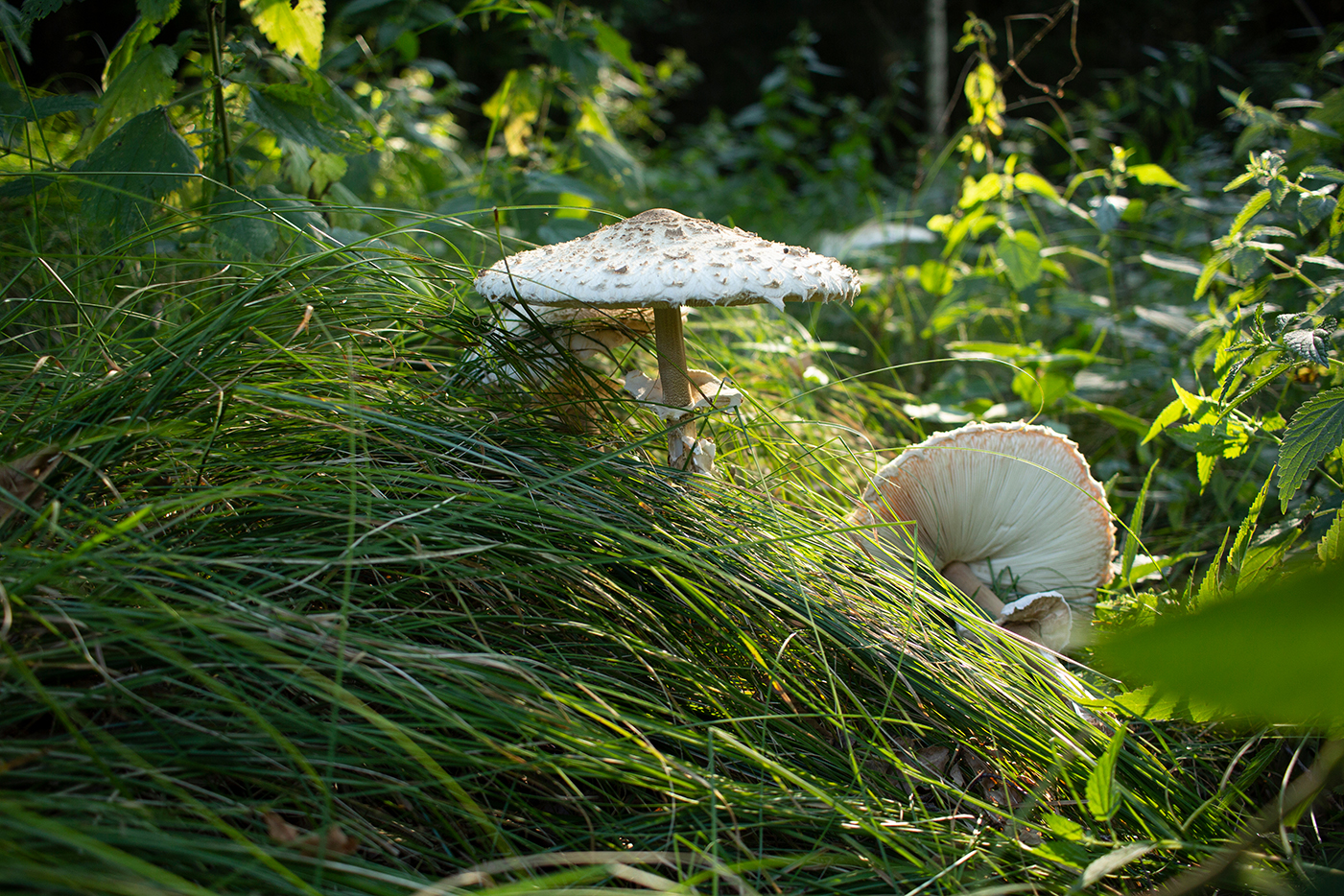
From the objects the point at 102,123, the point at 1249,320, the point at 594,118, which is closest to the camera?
the point at 102,123

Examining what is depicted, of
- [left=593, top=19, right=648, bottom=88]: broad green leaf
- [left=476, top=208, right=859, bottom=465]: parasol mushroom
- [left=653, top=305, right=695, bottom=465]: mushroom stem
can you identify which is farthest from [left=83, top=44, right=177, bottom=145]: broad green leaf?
[left=593, top=19, right=648, bottom=88]: broad green leaf

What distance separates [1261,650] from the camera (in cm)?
35

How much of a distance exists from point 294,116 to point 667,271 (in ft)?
3.74

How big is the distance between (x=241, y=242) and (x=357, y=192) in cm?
153

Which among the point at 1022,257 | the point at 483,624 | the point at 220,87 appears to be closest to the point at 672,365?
the point at 483,624

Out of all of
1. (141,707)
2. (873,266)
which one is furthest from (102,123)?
(873,266)

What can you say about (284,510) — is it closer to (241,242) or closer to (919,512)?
(241,242)

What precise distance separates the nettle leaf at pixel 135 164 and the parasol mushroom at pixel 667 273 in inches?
30.6

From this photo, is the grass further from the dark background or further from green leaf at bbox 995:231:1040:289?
the dark background

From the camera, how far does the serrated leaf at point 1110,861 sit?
3.27ft

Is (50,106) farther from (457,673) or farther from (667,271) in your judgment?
(457,673)

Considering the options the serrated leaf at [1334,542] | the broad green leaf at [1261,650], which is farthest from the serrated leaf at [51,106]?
the serrated leaf at [1334,542]

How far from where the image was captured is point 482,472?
1470 mm

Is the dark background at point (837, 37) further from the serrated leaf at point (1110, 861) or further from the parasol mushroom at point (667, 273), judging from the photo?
the serrated leaf at point (1110, 861)
